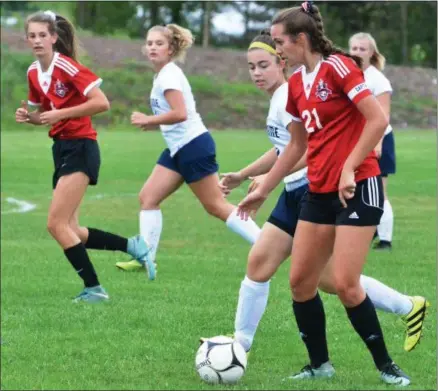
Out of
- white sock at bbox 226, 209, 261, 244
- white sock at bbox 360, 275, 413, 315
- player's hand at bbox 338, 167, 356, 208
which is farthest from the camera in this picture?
white sock at bbox 226, 209, 261, 244

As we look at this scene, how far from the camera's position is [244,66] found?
44.5 meters

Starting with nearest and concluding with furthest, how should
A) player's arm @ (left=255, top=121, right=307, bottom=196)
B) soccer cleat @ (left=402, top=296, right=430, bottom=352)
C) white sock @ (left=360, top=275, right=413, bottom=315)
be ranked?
player's arm @ (left=255, top=121, right=307, bottom=196), soccer cleat @ (left=402, top=296, right=430, bottom=352), white sock @ (left=360, top=275, right=413, bottom=315)

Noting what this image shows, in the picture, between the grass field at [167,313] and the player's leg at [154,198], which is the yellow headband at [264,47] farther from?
the player's leg at [154,198]

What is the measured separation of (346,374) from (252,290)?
694 millimetres

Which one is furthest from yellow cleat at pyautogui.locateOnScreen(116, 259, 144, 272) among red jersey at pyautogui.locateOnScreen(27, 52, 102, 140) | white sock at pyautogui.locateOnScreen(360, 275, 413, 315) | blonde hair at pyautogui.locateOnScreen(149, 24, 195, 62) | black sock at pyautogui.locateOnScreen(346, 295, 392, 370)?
black sock at pyautogui.locateOnScreen(346, 295, 392, 370)

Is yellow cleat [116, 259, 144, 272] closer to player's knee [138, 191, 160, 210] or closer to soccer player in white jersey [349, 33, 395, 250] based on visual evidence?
player's knee [138, 191, 160, 210]

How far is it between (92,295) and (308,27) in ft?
11.7

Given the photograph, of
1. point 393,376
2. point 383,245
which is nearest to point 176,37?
point 383,245

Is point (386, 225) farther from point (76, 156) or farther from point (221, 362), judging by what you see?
point (221, 362)

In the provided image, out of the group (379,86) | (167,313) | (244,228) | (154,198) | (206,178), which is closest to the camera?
(167,313)

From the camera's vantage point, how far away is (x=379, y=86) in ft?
35.1

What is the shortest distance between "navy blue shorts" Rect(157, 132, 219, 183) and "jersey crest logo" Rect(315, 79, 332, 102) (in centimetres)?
403

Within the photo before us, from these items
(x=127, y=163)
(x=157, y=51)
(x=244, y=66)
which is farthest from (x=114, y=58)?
(x=157, y=51)

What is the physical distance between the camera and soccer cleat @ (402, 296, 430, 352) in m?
6.35
